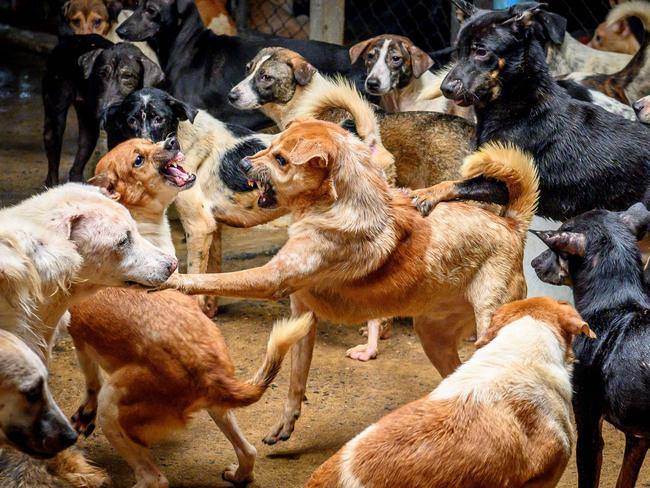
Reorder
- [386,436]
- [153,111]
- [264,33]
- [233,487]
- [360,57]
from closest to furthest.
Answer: [386,436] → [233,487] → [153,111] → [360,57] → [264,33]

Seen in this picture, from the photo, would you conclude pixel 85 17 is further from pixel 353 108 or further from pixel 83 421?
pixel 83 421

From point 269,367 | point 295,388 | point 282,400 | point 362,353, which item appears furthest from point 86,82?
point 269,367

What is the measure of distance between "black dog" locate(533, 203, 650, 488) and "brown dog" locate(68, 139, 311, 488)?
119cm

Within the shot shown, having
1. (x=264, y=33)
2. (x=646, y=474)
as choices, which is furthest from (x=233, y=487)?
(x=264, y=33)

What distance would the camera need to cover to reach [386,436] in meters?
3.65

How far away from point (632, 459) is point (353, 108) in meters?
2.52

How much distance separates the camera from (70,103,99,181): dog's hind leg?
8180 millimetres

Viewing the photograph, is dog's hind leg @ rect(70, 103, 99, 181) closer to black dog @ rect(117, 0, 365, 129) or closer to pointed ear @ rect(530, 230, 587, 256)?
black dog @ rect(117, 0, 365, 129)

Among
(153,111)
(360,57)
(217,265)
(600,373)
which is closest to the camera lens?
(600,373)

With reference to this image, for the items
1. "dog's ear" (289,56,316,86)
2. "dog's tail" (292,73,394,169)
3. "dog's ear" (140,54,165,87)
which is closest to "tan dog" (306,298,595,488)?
"dog's tail" (292,73,394,169)

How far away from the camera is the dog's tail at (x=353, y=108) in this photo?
589 centimetres

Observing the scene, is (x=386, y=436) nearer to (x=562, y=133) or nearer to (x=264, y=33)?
(x=562, y=133)

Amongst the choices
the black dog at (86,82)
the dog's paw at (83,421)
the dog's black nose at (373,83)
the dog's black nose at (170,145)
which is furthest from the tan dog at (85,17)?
the dog's paw at (83,421)

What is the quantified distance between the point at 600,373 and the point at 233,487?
1.69 metres
